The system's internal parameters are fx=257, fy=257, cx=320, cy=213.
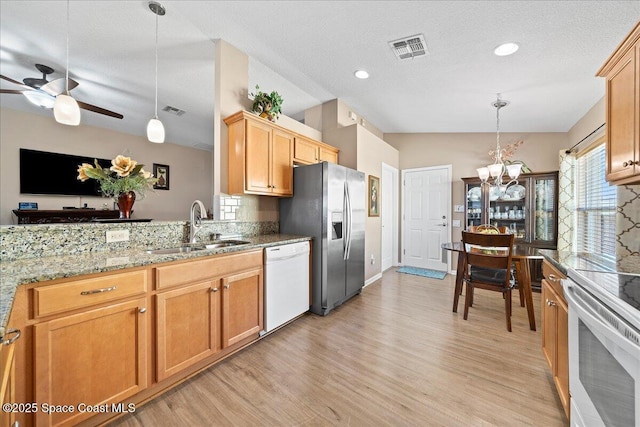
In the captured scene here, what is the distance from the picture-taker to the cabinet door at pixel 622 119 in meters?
A: 1.44

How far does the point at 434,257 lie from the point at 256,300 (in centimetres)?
389

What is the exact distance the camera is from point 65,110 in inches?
71.0

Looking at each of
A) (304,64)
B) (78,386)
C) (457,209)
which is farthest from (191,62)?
(457,209)

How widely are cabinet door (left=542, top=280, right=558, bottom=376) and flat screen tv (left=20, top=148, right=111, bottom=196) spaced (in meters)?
5.80

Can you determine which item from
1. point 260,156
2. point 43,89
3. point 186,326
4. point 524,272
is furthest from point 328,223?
point 43,89

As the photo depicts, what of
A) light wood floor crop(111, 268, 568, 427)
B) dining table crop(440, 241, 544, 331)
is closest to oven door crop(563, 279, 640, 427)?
light wood floor crop(111, 268, 568, 427)

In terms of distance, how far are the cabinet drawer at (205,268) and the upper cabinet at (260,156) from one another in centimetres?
76

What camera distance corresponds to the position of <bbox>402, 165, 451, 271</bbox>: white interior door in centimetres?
487

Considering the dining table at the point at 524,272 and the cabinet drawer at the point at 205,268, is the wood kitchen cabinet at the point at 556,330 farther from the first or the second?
the cabinet drawer at the point at 205,268

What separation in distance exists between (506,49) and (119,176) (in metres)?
3.50

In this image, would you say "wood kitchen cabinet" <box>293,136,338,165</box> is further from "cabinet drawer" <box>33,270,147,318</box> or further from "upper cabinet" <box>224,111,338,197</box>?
"cabinet drawer" <box>33,270,147,318</box>

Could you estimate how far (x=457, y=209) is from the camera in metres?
4.75

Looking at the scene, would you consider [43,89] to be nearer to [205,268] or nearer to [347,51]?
[205,268]

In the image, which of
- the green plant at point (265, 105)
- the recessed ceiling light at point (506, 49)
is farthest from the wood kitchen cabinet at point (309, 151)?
the recessed ceiling light at point (506, 49)
